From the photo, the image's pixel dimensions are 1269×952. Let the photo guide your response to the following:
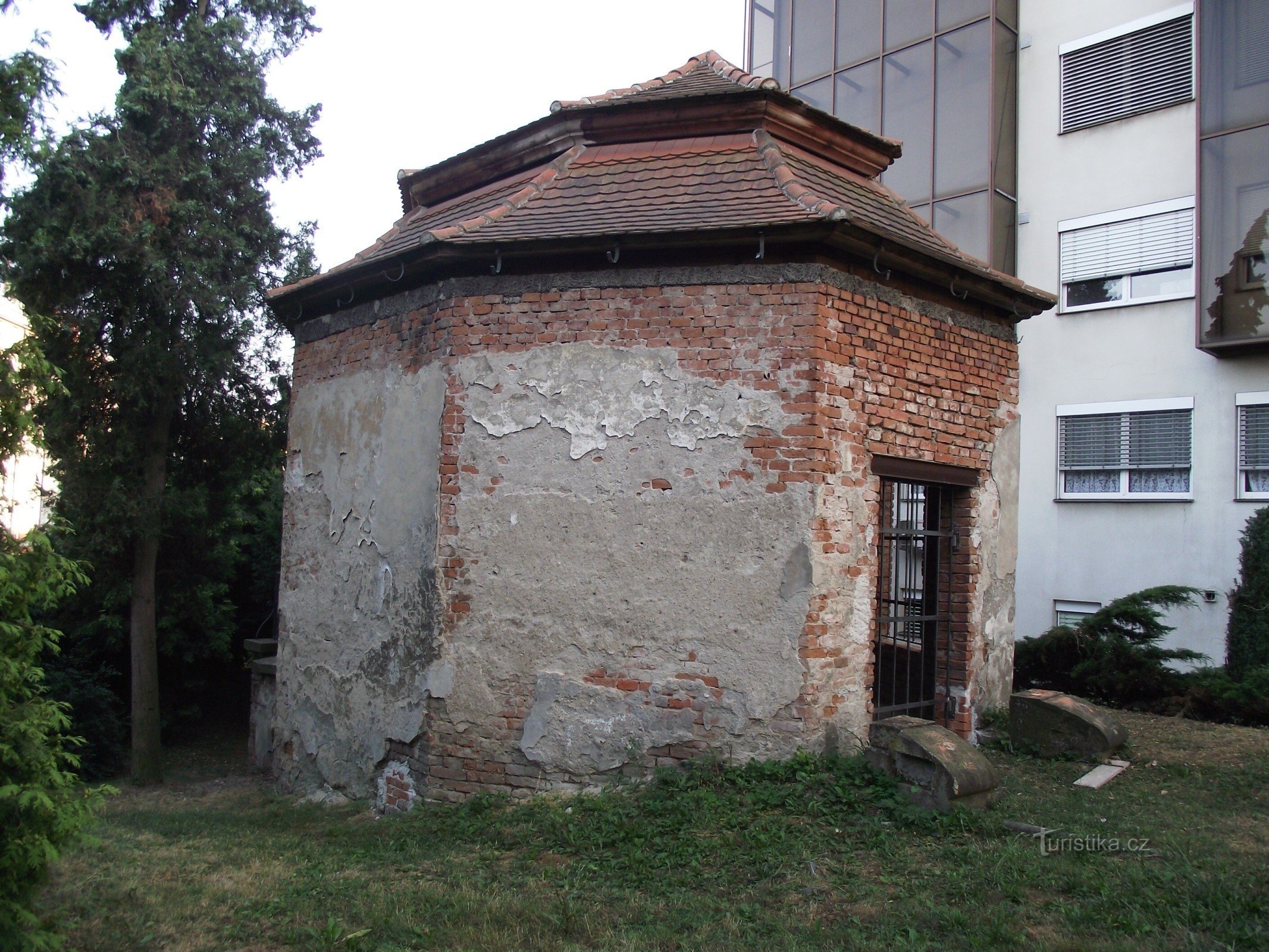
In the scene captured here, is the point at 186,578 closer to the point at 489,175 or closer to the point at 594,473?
the point at 489,175

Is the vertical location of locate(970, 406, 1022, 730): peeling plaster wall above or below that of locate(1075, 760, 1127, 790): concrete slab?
above

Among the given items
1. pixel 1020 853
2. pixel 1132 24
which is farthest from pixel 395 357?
pixel 1132 24

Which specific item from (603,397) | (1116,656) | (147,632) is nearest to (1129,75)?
(1116,656)

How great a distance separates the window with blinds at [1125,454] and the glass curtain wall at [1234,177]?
4.39 feet

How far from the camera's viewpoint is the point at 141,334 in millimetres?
11656

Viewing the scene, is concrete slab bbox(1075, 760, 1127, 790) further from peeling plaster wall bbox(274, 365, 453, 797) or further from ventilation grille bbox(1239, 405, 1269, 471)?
ventilation grille bbox(1239, 405, 1269, 471)

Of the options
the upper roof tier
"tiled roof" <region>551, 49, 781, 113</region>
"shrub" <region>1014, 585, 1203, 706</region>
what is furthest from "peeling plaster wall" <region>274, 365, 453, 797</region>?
"shrub" <region>1014, 585, 1203, 706</region>

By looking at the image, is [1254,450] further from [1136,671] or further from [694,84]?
[694,84]

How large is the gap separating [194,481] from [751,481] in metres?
9.94

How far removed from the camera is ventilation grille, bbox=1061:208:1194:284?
13266 millimetres

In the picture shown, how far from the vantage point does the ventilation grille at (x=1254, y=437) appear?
12.2 meters

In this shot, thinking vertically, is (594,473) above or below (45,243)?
below

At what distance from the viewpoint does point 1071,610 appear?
13828mm

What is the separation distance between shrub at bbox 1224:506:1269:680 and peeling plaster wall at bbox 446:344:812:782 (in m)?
7.44
